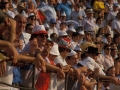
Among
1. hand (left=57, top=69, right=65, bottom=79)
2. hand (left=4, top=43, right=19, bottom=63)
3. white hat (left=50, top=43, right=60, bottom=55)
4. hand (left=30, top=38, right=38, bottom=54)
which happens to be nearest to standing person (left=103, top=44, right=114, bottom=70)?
white hat (left=50, top=43, right=60, bottom=55)

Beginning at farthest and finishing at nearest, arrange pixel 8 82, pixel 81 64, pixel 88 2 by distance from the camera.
A: pixel 88 2 → pixel 81 64 → pixel 8 82

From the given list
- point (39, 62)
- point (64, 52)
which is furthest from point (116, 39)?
point (39, 62)

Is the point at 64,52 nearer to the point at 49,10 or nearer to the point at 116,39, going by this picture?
the point at 49,10

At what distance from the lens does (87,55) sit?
9719 millimetres

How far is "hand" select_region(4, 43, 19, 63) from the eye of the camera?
20.8 ft

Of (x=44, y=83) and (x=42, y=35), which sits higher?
(x=42, y=35)

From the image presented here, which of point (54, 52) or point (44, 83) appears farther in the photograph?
point (54, 52)

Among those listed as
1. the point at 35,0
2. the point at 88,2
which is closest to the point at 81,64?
the point at 35,0

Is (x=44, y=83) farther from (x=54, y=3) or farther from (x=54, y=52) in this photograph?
(x=54, y=3)

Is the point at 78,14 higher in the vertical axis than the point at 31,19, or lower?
lower

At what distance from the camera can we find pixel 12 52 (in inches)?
252

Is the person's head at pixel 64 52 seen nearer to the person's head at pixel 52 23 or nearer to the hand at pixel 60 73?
the hand at pixel 60 73

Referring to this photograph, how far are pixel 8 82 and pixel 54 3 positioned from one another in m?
9.86

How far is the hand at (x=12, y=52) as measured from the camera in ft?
20.8
